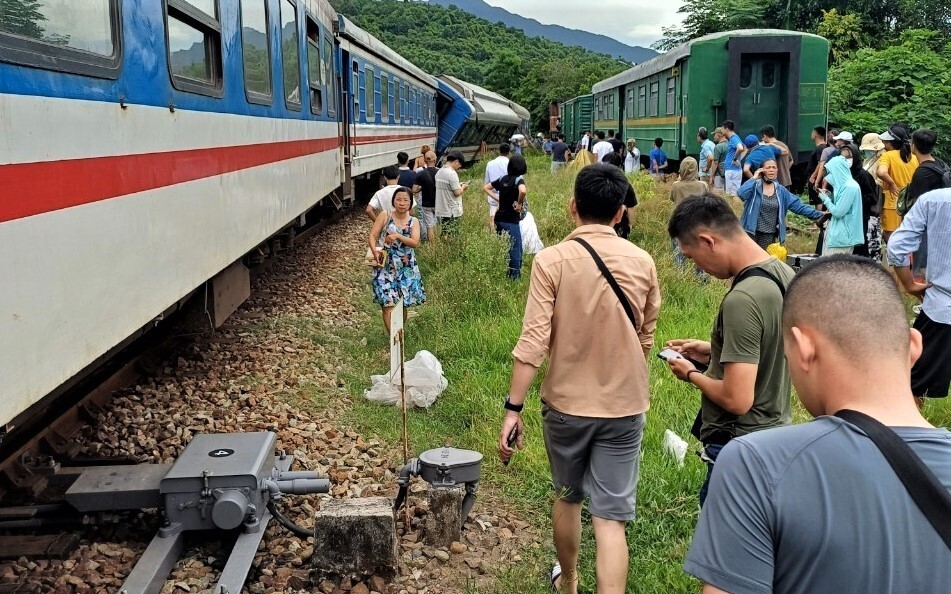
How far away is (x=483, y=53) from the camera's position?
79.6 meters

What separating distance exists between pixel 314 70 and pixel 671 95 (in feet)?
37.8

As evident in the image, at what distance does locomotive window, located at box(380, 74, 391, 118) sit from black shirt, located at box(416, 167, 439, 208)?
18.8 feet

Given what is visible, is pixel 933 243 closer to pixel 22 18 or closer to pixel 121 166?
pixel 121 166

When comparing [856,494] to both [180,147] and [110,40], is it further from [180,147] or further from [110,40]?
[180,147]

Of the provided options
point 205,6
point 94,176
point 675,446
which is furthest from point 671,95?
point 94,176

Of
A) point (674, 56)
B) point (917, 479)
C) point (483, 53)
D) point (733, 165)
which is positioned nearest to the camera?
point (917, 479)

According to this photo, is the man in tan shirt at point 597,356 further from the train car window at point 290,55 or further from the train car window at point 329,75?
the train car window at point 329,75

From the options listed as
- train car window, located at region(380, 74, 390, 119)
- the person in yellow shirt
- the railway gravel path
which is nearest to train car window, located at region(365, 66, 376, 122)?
train car window, located at region(380, 74, 390, 119)

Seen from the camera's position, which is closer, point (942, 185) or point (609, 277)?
point (609, 277)

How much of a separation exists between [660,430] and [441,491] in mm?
1886

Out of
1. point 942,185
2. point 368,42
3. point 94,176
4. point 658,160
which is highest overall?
point 368,42

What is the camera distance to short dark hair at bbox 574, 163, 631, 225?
342 cm

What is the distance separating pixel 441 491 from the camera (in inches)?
164

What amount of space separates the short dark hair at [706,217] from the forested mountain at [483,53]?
48.1 meters
